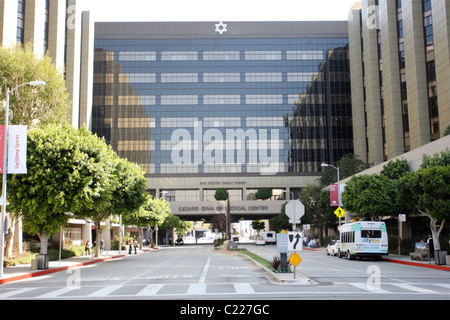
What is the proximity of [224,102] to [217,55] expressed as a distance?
11.3 meters

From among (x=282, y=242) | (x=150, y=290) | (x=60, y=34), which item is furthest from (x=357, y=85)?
(x=150, y=290)

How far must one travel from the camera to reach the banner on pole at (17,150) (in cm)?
2353

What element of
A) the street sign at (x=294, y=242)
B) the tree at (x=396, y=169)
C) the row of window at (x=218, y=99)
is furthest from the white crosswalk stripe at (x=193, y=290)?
the row of window at (x=218, y=99)

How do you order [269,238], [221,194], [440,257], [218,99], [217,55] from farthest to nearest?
[217,55]
[218,99]
[221,194]
[269,238]
[440,257]

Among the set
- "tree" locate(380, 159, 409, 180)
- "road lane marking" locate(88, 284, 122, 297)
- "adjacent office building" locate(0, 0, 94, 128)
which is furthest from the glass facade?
"road lane marking" locate(88, 284, 122, 297)

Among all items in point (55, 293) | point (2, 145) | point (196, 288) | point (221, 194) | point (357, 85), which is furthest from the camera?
point (221, 194)

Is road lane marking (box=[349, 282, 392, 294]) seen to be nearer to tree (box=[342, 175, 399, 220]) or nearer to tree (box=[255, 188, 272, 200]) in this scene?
tree (box=[342, 175, 399, 220])

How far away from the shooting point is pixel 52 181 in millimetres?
28250

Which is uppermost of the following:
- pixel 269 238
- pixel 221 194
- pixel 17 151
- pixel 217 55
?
pixel 217 55

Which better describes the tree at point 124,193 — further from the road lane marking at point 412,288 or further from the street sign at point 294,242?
the road lane marking at point 412,288

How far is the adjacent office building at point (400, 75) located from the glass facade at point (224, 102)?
1005 cm

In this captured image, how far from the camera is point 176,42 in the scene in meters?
108

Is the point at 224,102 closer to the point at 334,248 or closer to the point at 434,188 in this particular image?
the point at 334,248

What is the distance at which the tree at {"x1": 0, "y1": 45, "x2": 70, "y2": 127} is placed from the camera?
131 feet
